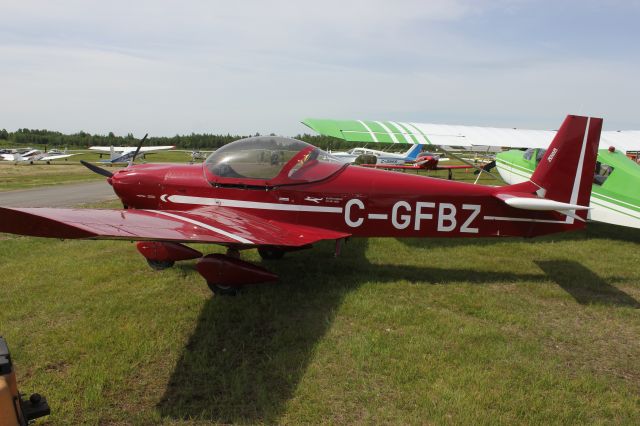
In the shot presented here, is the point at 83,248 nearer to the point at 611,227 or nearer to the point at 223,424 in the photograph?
the point at 223,424

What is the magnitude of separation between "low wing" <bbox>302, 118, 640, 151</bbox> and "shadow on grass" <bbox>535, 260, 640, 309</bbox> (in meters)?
3.91

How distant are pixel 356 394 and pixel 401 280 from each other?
A: 2637mm

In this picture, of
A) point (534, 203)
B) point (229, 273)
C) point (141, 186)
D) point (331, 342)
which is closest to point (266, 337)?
point (331, 342)

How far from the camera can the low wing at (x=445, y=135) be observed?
31.7 ft

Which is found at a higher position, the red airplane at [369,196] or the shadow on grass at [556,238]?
the red airplane at [369,196]

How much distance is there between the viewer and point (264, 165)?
5582 mm

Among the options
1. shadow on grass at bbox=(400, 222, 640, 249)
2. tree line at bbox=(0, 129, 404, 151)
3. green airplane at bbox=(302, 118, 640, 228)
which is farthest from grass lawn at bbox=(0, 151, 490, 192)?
tree line at bbox=(0, 129, 404, 151)

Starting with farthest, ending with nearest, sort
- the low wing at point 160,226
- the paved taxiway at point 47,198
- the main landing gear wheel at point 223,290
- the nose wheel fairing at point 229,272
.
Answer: the paved taxiway at point 47,198 → the main landing gear wheel at point 223,290 → the nose wheel fairing at point 229,272 → the low wing at point 160,226

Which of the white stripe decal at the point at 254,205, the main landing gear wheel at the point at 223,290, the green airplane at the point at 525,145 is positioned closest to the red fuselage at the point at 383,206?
the white stripe decal at the point at 254,205

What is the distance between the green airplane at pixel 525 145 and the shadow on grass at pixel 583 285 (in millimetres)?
2056

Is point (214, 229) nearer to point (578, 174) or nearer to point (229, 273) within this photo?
point (229, 273)

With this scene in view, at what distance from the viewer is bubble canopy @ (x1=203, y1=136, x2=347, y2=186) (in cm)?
556

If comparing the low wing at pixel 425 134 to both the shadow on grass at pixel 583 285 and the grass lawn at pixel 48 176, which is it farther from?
the grass lawn at pixel 48 176

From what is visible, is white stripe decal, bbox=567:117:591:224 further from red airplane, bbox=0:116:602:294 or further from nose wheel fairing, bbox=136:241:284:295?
nose wheel fairing, bbox=136:241:284:295
